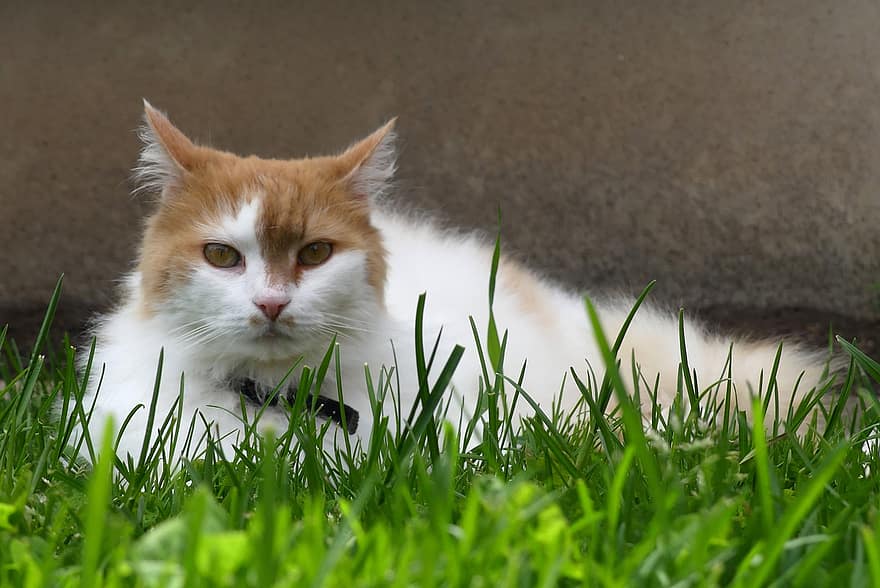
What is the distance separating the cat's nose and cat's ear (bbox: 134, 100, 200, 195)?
0.35 meters

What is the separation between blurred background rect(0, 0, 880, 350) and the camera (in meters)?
3.70

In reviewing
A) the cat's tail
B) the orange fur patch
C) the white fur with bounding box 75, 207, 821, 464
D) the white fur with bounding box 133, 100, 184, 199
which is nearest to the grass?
the white fur with bounding box 75, 207, 821, 464

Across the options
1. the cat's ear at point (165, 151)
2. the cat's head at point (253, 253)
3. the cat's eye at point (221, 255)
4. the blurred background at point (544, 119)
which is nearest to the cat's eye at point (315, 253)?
the cat's head at point (253, 253)

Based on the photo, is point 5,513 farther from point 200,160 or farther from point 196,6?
point 196,6

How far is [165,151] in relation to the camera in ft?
6.13

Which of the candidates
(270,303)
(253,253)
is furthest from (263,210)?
(270,303)

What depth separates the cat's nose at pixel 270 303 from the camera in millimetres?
1700

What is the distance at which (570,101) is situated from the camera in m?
3.81

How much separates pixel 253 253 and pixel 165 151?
0.30m

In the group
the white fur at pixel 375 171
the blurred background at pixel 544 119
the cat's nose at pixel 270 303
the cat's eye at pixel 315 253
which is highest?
the blurred background at pixel 544 119

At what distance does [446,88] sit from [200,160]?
2.05 meters

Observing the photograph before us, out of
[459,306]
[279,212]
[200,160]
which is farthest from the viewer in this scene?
[459,306]

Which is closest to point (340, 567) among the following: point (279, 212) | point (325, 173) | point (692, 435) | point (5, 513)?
point (5, 513)

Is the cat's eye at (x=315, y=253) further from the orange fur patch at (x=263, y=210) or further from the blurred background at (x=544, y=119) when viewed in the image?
the blurred background at (x=544, y=119)
